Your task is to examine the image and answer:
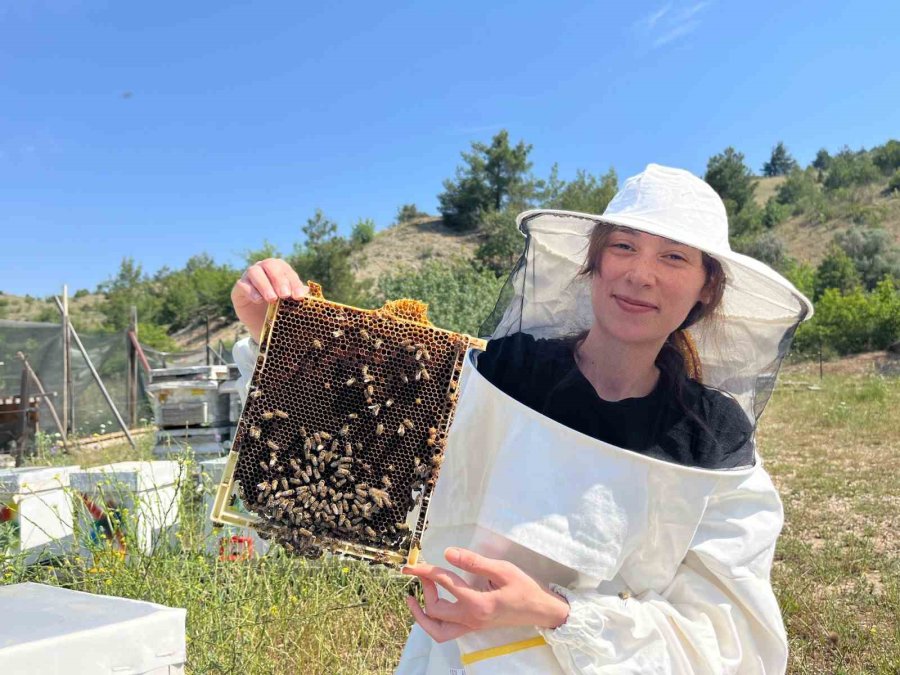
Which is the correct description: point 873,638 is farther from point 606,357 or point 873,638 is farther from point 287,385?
point 287,385

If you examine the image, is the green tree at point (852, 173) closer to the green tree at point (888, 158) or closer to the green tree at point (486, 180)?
the green tree at point (888, 158)

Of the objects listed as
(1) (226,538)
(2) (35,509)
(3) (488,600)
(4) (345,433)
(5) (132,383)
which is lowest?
(5) (132,383)

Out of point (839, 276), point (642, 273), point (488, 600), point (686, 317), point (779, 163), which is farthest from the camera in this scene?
point (779, 163)

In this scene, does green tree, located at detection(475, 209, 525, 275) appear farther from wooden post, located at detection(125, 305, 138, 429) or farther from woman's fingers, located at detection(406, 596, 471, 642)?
woman's fingers, located at detection(406, 596, 471, 642)

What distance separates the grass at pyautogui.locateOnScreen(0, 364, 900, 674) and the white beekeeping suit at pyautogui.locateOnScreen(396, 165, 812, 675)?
1201 mm

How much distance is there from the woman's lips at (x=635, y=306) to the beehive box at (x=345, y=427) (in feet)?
1.38

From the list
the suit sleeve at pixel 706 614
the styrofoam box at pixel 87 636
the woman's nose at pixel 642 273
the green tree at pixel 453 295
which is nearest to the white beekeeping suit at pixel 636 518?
the suit sleeve at pixel 706 614

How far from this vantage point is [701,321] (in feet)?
6.20

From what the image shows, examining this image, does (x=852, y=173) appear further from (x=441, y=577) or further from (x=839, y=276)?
(x=441, y=577)

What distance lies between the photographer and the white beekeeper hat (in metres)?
1.67

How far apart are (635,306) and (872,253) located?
117ft

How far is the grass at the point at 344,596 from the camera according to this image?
2715 mm

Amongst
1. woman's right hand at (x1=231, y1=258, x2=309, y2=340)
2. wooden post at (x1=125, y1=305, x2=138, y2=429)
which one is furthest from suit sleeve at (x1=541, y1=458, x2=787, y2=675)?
wooden post at (x1=125, y1=305, x2=138, y2=429)

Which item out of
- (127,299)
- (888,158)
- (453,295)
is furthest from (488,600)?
(888,158)
